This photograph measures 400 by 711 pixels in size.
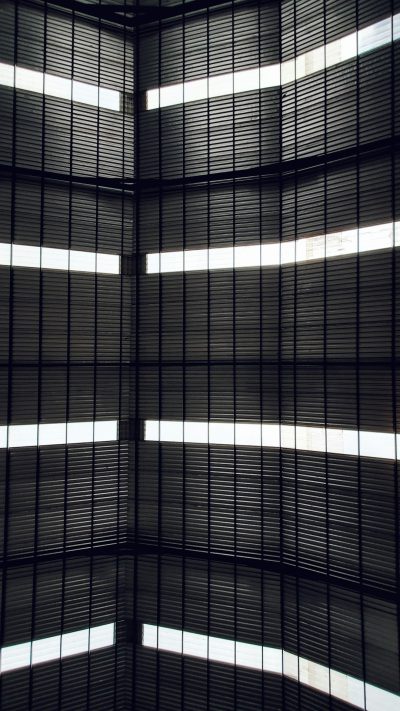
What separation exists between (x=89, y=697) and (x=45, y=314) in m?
13.7

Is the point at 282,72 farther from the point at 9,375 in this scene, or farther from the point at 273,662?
the point at 273,662

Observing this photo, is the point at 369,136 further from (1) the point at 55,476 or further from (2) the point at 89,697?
(2) the point at 89,697

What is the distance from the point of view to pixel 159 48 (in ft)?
62.2

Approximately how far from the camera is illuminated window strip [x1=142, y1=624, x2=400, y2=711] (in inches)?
580

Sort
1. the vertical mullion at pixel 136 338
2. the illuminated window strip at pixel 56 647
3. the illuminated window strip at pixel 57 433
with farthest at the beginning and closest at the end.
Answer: the vertical mullion at pixel 136 338
the illuminated window strip at pixel 57 433
the illuminated window strip at pixel 56 647

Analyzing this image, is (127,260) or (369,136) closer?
(369,136)

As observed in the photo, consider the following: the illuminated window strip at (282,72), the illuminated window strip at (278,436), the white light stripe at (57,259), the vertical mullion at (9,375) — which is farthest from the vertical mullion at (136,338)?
the vertical mullion at (9,375)

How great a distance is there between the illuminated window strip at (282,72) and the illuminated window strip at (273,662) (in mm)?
19435

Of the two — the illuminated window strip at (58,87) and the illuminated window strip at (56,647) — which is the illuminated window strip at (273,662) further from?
the illuminated window strip at (58,87)

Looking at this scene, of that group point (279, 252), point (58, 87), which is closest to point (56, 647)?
point (279, 252)

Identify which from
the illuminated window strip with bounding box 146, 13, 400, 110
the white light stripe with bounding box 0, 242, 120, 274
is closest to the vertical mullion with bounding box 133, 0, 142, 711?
the illuminated window strip with bounding box 146, 13, 400, 110

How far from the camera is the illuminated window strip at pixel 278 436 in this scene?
15383 mm

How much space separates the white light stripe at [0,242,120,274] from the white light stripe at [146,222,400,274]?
1.58m

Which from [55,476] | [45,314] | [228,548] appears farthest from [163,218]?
[228,548]
